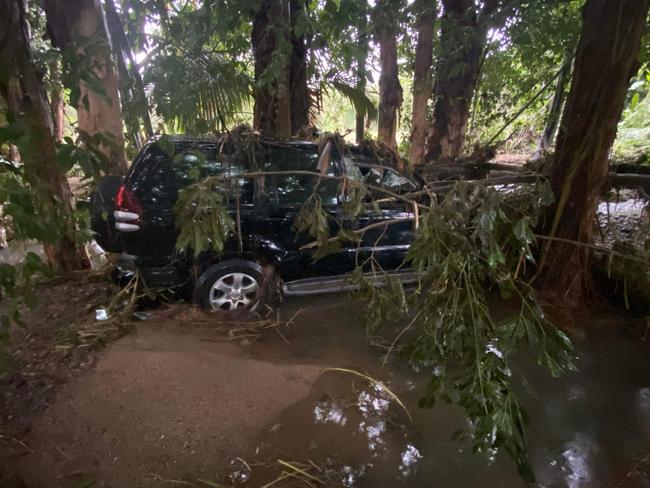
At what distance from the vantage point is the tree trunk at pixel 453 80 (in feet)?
19.5

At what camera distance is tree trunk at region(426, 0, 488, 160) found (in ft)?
19.5

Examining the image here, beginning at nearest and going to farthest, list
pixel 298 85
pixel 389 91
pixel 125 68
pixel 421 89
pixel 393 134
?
pixel 125 68 < pixel 298 85 < pixel 421 89 < pixel 389 91 < pixel 393 134

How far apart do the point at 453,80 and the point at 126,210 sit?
6.04 m

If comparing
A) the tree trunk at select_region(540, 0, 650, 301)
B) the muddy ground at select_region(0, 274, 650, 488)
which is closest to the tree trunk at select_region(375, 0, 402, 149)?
the tree trunk at select_region(540, 0, 650, 301)

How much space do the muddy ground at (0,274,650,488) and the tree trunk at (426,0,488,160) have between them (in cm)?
457

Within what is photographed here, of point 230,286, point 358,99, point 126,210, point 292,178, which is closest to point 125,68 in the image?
point 126,210

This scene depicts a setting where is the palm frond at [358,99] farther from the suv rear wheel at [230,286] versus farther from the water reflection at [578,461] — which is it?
the water reflection at [578,461]

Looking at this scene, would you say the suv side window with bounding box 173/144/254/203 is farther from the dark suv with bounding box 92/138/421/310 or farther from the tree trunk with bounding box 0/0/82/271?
the tree trunk with bounding box 0/0/82/271

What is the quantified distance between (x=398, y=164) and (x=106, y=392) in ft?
11.2

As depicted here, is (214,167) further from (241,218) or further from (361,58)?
(361,58)

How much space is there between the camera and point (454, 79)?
7.15 metres

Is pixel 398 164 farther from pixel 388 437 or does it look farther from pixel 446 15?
pixel 446 15

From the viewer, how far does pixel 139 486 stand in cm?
213

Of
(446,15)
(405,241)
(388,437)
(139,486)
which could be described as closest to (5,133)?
(139,486)
